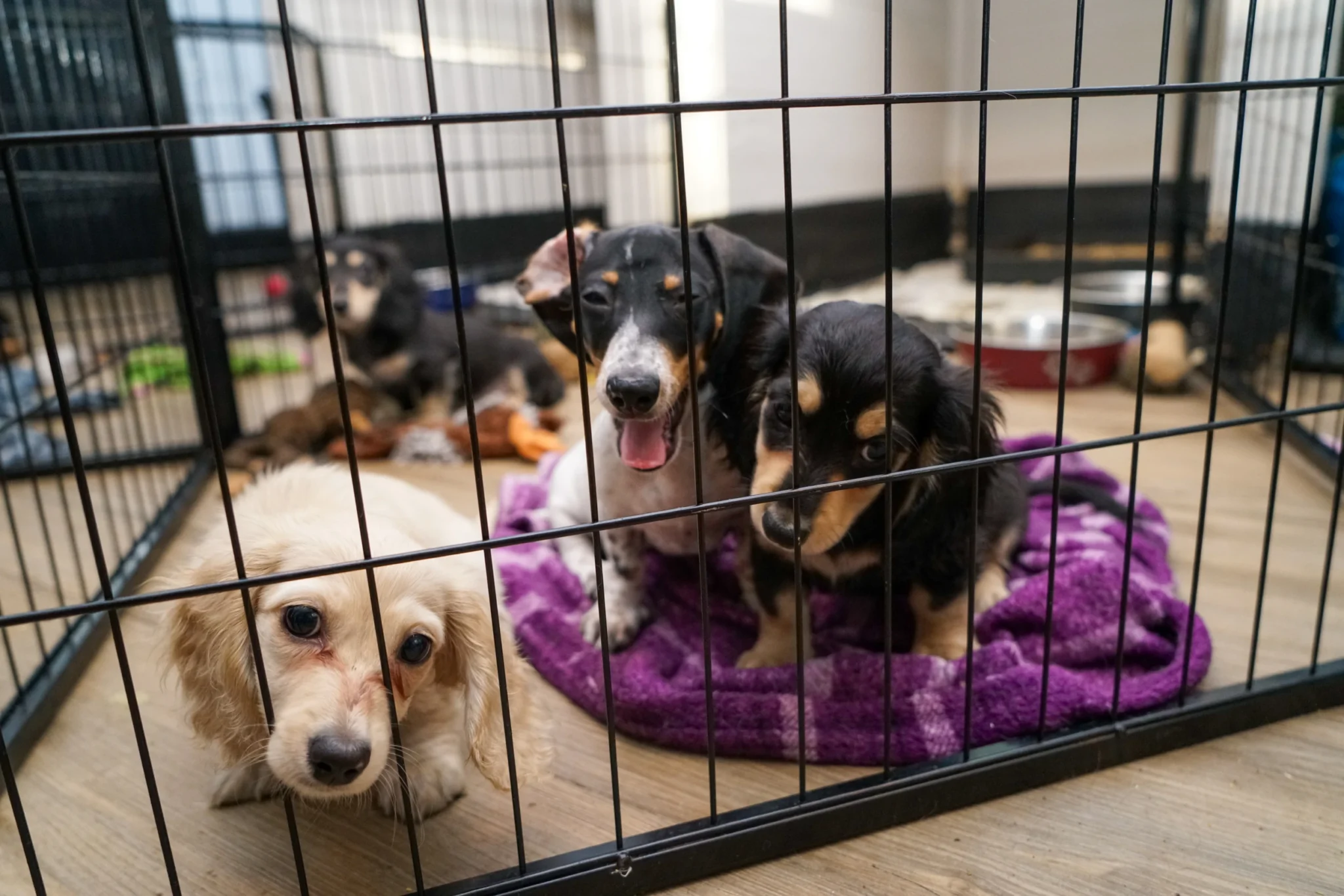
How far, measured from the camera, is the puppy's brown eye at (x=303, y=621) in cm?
104

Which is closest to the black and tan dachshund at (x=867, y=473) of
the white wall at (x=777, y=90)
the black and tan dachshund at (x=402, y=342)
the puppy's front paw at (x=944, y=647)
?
the puppy's front paw at (x=944, y=647)

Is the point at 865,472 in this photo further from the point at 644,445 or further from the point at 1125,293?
the point at 1125,293

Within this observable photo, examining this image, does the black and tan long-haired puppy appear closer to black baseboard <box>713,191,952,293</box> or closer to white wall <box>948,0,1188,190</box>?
black baseboard <box>713,191,952,293</box>

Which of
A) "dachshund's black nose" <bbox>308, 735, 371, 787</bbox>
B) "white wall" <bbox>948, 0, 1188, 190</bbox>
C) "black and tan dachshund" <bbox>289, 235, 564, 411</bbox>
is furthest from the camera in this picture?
"white wall" <bbox>948, 0, 1188, 190</bbox>

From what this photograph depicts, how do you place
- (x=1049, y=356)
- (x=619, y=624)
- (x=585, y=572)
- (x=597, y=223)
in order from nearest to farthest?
(x=619, y=624)
(x=585, y=572)
(x=1049, y=356)
(x=597, y=223)

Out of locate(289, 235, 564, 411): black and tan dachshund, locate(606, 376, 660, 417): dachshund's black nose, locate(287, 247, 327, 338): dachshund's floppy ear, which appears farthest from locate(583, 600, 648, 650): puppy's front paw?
locate(287, 247, 327, 338): dachshund's floppy ear

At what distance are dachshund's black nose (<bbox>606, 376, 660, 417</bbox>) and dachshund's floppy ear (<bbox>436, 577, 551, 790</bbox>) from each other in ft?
1.20

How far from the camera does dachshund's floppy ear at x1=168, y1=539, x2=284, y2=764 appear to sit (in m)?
1.05

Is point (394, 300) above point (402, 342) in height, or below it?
above

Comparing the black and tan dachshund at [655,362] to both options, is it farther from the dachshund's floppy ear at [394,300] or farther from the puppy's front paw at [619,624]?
the dachshund's floppy ear at [394,300]

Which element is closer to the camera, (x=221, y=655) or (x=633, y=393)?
(x=221, y=655)

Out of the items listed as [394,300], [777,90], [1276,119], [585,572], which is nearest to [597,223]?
[777,90]

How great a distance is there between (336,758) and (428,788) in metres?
0.29

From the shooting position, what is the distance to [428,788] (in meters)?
1.21
